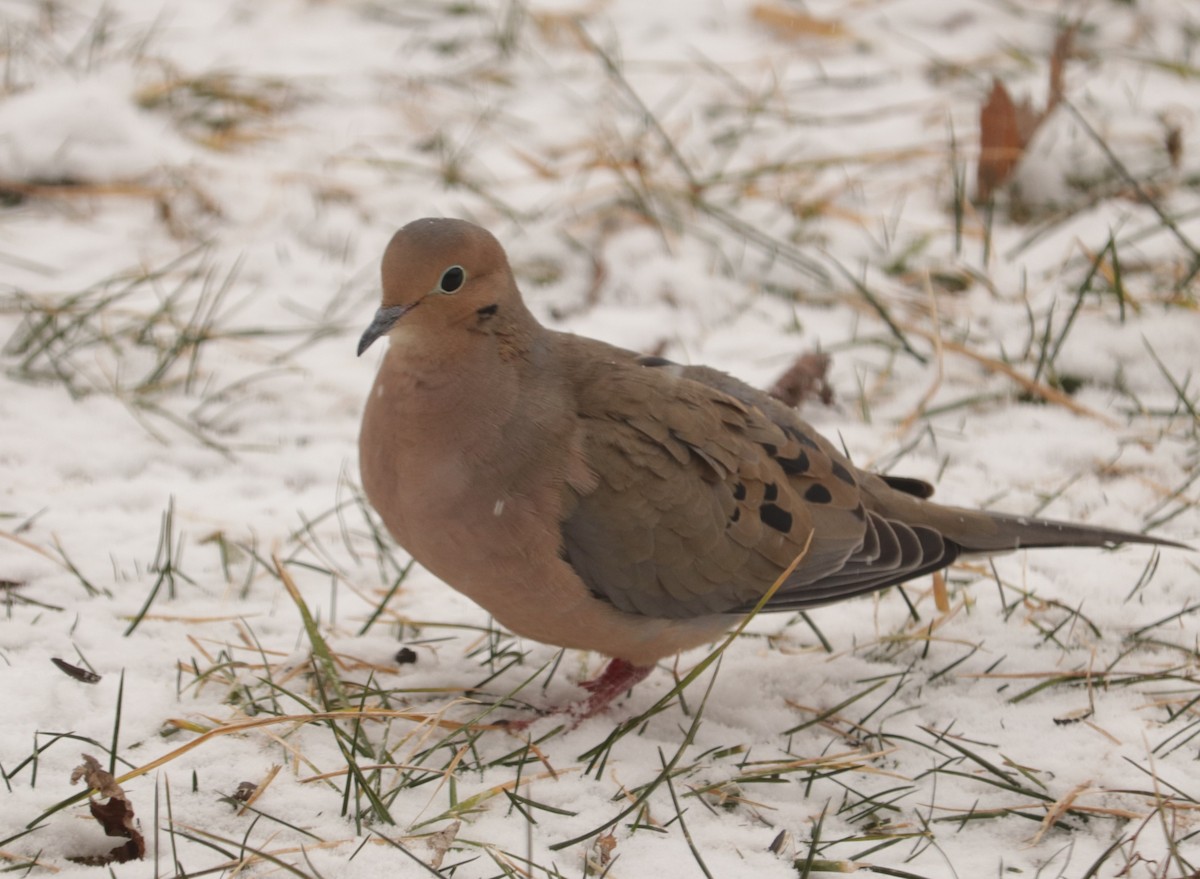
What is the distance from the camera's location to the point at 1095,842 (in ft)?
7.88

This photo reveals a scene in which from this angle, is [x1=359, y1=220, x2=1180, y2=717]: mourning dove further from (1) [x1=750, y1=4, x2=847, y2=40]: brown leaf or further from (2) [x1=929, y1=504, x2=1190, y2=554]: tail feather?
(1) [x1=750, y1=4, x2=847, y2=40]: brown leaf

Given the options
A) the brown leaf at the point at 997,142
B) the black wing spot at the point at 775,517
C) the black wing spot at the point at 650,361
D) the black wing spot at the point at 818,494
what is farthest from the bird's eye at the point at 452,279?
the brown leaf at the point at 997,142

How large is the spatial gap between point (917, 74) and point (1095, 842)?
14.2 ft

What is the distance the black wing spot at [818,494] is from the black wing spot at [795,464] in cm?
4

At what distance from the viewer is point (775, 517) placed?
115 inches

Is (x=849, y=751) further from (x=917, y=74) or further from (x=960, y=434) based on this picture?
(x=917, y=74)

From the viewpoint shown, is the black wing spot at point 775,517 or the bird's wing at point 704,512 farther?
the black wing spot at point 775,517

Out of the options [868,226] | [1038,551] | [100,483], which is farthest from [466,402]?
[868,226]

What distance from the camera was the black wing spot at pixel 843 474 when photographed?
3.09 m

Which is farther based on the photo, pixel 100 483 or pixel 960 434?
pixel 960 434

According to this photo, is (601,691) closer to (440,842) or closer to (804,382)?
(440,842)

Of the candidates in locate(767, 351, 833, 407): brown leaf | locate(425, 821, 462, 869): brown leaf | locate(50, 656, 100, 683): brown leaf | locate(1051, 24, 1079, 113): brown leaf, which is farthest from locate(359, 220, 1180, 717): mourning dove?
locate(1051, 24, 1079, 113): brown leaf

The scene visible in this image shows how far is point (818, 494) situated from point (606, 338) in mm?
1459

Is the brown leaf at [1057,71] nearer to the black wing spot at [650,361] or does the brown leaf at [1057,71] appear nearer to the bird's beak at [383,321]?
the black wing spot at [650,361]
